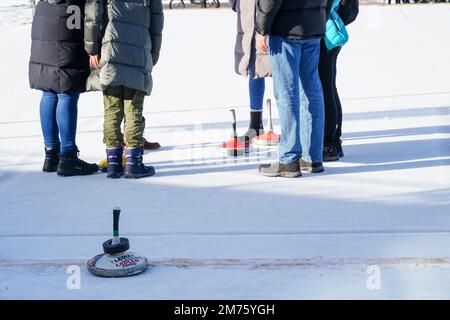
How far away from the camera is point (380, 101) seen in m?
8.98

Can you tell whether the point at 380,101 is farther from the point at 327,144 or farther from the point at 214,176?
the point at 214,176

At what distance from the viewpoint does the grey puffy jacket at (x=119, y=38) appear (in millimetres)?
5777

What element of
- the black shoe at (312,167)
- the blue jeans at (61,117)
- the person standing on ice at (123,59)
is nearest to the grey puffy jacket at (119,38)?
the person standing on ice at (123,59)

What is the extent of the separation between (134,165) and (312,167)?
45.1 inches

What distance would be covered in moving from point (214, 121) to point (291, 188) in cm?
245

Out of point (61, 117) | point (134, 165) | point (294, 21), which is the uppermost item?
point (294, 21)

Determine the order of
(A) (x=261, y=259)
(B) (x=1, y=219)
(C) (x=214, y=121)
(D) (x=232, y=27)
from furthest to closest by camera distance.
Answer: (D) (x=232, y=27) < (C) (x=214, y=121) < (B) (x=1, y=219) < (A) (x=261, y=259)

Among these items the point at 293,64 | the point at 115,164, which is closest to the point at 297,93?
the point at 293,64

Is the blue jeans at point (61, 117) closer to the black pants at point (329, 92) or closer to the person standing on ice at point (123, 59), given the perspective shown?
the person standing on ice at point (123, 59)

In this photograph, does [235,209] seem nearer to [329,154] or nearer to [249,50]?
[329,154]

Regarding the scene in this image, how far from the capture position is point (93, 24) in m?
5.77

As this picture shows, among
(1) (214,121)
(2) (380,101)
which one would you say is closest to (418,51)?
(2) (380,101)

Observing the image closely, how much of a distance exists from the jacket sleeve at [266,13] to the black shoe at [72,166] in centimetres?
148

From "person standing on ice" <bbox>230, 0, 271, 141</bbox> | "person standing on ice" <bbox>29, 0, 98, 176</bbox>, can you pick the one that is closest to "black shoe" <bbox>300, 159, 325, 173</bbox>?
"person standing on ice" <bbox>230, 0, 271, 141</bbox>
